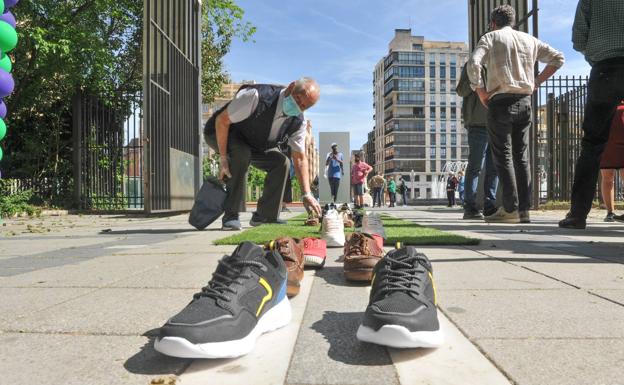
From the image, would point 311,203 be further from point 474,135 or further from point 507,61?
point 474,135

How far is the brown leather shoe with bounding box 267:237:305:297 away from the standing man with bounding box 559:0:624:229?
339 cm

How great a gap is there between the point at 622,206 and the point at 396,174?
295 feet

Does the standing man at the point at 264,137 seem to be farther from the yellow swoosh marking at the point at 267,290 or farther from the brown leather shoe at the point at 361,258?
the yellow swoosh marking at the point at 267,290

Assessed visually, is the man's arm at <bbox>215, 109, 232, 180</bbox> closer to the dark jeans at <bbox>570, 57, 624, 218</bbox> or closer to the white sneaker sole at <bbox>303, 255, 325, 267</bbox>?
the white sneaker sole at <bbox>303, 255, 325, 267</bbox>

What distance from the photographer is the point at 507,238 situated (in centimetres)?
424

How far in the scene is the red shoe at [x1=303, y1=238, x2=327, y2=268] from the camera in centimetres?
252

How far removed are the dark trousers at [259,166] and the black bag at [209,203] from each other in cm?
9

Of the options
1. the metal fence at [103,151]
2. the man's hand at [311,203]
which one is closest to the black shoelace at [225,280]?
the man's hand at [311,203]

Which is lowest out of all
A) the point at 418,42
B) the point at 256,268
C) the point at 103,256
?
the point at 103,256

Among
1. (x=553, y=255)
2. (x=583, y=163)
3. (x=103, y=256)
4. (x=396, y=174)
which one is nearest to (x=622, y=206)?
(x=583, y=163)

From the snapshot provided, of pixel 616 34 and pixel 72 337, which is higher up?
pixel 616 34

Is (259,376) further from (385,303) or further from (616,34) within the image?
(616,34)

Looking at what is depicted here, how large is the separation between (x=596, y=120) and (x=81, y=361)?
445cm

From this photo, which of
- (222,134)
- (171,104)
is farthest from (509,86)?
(171,104)
